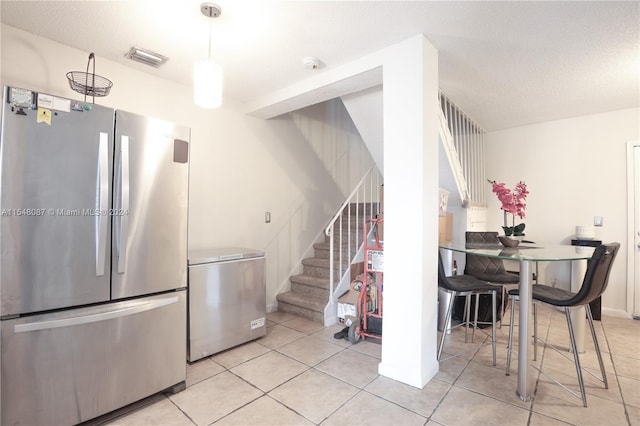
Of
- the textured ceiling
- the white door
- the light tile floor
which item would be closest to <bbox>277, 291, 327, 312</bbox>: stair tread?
the light tile floor

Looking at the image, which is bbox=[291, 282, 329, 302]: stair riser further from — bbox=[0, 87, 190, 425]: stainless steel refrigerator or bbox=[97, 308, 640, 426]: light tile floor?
bbox=[0, 87, 190, 425]: stainless steel refrigerator

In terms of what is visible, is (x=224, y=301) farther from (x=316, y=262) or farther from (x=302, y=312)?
(x=316, y=262)

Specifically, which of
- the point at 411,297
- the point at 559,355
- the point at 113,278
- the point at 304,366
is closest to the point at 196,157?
the point at 113,278

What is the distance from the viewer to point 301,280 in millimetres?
3838

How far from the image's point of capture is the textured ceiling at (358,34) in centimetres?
186

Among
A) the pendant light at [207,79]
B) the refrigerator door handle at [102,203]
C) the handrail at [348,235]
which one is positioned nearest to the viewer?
the refrigerator door handle at [102,203]

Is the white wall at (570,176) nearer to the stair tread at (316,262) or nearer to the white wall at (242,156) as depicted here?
the white wall at (242,156)

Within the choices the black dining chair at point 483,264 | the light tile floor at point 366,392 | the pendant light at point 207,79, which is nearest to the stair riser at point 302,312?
the light tile floor at point 366,392

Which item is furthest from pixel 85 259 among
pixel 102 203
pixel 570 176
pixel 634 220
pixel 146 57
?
pixel 634 220

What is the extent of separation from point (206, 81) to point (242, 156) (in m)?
1.70

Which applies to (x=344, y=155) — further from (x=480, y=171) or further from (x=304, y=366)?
(x=304, y=366)

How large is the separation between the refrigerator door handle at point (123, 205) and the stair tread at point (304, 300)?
6.87 feet

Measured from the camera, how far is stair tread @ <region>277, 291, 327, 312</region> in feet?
11.1

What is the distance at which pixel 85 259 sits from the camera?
1.67 m
